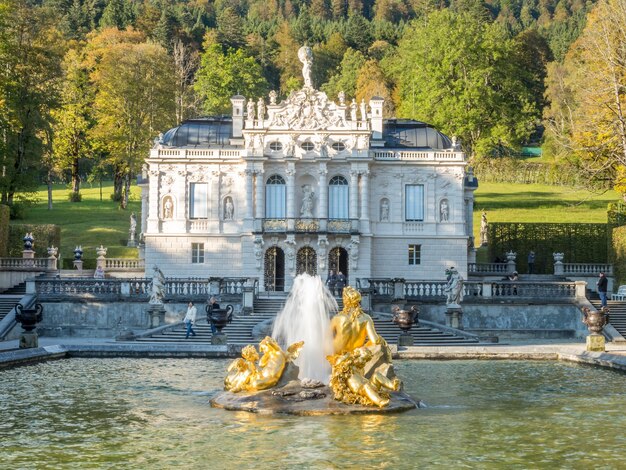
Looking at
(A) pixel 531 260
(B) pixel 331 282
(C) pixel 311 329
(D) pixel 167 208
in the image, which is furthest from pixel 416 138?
(C) pixel 311 329

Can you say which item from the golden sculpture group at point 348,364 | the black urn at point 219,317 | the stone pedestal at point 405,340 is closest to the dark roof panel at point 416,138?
the stone pedestal at point 405,340

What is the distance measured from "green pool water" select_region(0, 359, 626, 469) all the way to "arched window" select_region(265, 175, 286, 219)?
2471 centimetres

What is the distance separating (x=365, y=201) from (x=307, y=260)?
3765mm

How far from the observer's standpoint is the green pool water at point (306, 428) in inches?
695

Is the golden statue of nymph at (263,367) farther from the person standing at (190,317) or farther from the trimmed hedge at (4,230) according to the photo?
the trimmed hedge at (4,230)

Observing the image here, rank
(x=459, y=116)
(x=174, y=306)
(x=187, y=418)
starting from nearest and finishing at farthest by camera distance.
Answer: (x=187, y=418), (x=174, y=306), (x=459, y=116)

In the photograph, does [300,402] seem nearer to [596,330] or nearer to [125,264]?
[596,330]

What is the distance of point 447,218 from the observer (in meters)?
52.1

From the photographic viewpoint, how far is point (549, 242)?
5628 cm

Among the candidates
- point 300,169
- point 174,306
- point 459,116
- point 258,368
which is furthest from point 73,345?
point 459,116

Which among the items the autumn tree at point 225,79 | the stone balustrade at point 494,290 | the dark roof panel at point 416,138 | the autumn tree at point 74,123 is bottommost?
the stone balustrade at point 494,290

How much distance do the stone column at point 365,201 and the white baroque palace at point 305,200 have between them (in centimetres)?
5

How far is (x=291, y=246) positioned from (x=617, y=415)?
3013cm

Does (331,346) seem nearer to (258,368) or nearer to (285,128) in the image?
(258,368)
